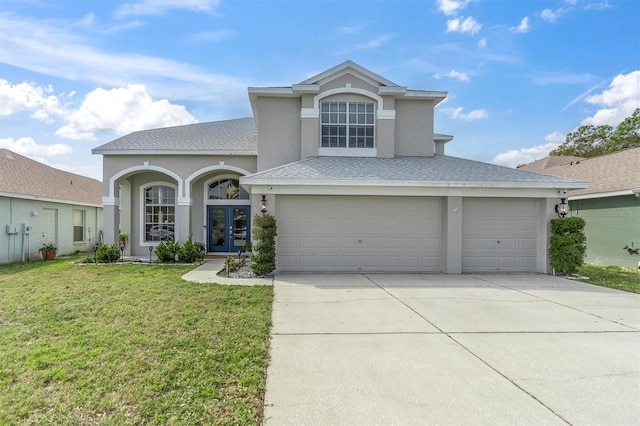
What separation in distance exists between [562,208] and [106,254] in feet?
50.6

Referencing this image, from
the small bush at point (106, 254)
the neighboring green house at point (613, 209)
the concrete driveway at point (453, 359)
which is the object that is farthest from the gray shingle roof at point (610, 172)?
the small bush at point (106, 254)

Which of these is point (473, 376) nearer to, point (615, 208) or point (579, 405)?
point (579, 405)

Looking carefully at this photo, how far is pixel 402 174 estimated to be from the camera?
11047 mm

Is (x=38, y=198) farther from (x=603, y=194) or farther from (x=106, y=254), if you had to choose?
(x=603, y=194)

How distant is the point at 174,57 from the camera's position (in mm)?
13539

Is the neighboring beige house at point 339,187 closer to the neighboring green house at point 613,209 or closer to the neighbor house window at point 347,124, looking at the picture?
the neighbor house window at point 347,124

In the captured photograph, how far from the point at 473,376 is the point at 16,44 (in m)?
14.6

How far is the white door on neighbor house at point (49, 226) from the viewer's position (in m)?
15.4

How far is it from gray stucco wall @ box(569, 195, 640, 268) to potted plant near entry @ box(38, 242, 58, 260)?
901 inches

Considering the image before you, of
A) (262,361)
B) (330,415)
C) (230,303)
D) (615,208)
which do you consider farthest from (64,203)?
(615,208)

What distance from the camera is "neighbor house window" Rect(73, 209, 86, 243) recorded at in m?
17.6

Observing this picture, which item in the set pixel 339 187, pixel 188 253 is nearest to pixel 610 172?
pixel 339 187

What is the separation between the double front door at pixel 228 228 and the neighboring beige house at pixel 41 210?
277 inches

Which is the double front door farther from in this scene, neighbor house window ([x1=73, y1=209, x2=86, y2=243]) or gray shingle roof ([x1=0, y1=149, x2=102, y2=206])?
neighbor house window ([x1=73, y1=209, x2=86, y2=243])
